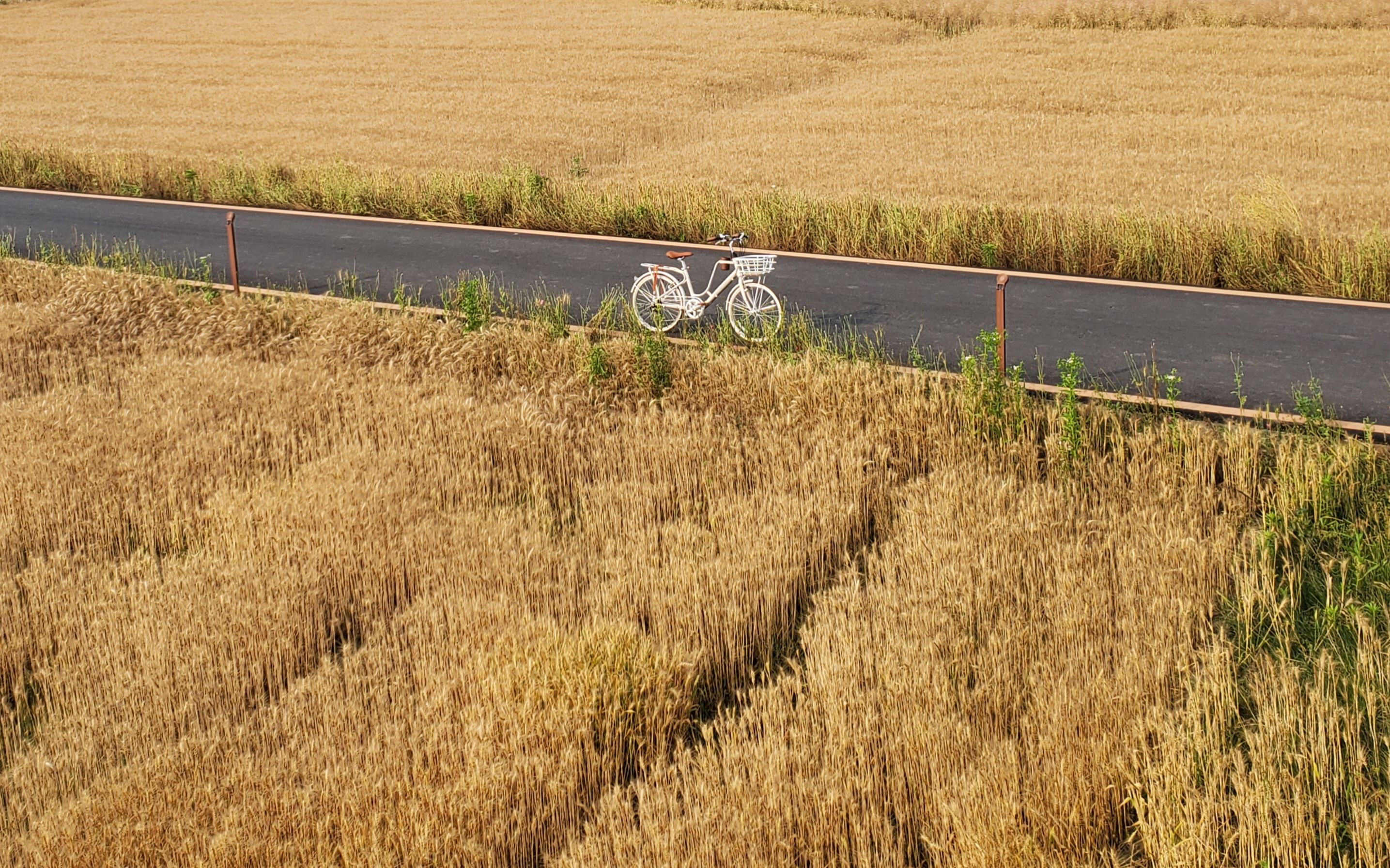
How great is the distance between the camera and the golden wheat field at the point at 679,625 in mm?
5871

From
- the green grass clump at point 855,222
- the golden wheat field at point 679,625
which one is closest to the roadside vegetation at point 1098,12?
the green grass clump at point 855,222

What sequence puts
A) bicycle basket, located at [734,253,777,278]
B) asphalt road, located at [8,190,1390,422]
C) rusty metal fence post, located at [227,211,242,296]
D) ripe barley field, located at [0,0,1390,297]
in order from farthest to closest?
ripe barley field, located at [0,0,1390,297], rusty metal fence post, located at [227,211,242,296], bicycle basket, located at [734,253,777,278], asphalt road, located at [8,190,1390,422]

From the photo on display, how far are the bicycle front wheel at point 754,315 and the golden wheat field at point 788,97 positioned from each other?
19.6 ft

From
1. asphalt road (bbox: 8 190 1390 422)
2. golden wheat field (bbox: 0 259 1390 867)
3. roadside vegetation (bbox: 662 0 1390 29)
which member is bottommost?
golden wheat field (bbox: 0 259 1390 867)

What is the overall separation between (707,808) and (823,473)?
4071 millimetres

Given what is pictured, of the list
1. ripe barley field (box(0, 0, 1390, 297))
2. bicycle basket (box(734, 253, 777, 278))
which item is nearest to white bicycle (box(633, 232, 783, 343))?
bicycle basket (box(734, 253, 777, 278))

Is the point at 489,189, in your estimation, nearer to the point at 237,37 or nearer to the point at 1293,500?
the point at 1293,500

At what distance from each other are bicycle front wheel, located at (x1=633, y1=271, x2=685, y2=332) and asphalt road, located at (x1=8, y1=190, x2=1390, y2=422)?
1387mm

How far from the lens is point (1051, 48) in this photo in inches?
1410

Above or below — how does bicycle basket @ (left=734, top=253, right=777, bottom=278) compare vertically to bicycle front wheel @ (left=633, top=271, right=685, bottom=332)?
above

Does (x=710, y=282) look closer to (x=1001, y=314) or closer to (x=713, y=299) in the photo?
(x=713, y=299)

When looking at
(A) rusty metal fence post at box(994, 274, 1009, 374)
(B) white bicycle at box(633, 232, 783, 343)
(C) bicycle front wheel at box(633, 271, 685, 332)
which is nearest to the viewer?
(A) rusty metal fence post at box(994, 274, 1009, 374)

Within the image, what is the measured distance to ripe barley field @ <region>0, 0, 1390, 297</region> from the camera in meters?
16.9

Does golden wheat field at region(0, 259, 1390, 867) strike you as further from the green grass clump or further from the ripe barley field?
the ripe barley field
